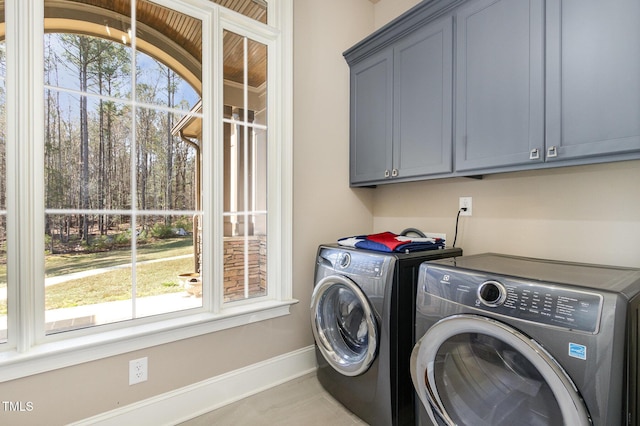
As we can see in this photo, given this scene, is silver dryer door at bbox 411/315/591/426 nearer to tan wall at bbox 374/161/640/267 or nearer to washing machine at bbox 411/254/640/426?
washing machine at bbox 411/254/640/426

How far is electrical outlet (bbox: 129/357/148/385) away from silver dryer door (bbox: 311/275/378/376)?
96 centimetres

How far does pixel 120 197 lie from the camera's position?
1.65m

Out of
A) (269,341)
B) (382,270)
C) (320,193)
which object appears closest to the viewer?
(382,270)

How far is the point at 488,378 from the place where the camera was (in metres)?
1.20

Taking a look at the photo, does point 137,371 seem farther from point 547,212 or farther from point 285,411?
point 547,212

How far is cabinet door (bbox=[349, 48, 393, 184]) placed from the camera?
7.03 feet

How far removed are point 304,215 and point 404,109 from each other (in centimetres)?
98

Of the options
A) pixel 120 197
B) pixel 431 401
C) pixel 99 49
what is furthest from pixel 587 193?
pixel 99 49

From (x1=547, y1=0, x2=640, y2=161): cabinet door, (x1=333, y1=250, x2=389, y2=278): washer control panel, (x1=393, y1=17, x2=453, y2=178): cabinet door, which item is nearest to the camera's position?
(x1=547, y1=0, x2=640, y2=161): cabinet door

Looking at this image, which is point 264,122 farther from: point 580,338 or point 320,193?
point 580,338

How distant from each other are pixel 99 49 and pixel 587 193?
100 inches

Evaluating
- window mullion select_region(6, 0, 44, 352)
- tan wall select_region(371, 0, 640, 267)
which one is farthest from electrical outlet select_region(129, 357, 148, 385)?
tan wall select_region(371, 0, 640, 267)

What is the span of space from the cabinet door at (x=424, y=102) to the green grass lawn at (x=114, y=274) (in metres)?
1.47

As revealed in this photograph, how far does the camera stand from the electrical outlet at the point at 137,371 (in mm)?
1604
